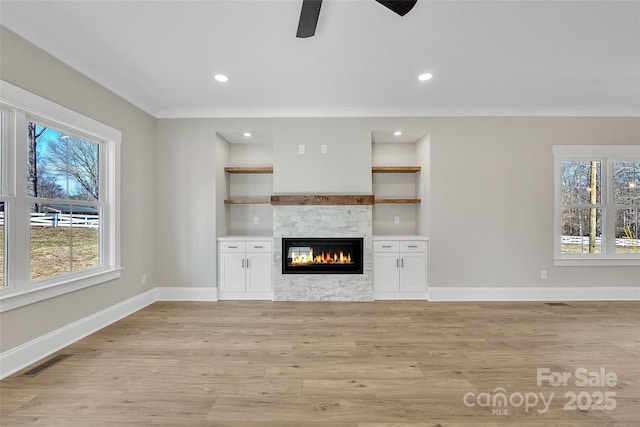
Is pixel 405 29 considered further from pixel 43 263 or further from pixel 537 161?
pixel 43 263

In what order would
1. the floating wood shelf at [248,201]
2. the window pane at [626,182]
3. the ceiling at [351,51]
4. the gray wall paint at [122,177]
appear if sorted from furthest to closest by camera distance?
1. the floating wood shelf at [248,201]
2. the window pane at [626,182]
3. the gray wall paint at [122,177]
4. the ceiling at [351,51]

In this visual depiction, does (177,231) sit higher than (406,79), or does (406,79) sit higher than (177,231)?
(406,79)

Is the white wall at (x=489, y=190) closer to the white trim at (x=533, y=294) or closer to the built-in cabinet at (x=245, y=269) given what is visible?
the white trim at (x=533, y=294)

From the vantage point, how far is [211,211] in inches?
156

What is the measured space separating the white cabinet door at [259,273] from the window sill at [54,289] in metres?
1.57

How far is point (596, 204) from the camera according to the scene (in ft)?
12.9

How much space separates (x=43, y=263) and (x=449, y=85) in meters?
4.55

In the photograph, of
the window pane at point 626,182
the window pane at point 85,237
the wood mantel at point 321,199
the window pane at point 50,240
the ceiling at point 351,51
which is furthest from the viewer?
the window pane at point 626,182

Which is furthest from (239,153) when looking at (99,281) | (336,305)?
(336,305)

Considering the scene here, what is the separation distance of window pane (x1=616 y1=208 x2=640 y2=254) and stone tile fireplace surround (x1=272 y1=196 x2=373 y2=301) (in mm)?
3659

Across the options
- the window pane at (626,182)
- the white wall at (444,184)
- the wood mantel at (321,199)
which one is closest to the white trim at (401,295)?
the white wall at (444,184)

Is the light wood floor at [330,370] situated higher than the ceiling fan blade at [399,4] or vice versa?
the ceiling fan blade at [399,4]

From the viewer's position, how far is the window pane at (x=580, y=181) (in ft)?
13.0

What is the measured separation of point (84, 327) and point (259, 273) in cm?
195
